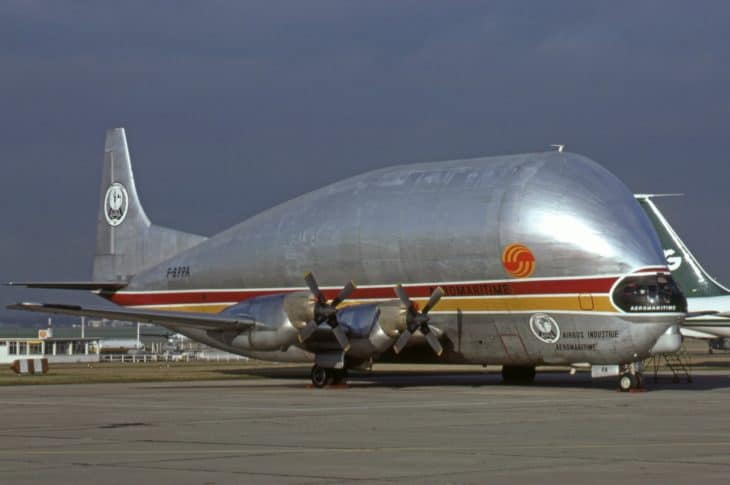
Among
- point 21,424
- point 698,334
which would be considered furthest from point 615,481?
point 698,334

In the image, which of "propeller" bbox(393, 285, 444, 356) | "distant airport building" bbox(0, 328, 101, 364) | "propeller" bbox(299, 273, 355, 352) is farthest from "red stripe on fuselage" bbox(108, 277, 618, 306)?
"distant airport building" bbox(0, 328, 101, 364)

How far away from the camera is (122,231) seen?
51250 millimetres

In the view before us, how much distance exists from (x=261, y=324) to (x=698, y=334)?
3181cm

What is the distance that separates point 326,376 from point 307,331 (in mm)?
2059

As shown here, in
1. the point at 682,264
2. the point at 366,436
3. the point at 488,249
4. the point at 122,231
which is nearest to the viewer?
the point at 366,436

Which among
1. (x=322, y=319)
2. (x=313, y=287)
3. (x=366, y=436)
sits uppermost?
(x=313, y=287)

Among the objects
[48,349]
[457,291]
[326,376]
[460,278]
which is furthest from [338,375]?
[48,349]

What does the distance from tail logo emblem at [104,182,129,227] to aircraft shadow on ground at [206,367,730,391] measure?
8430mm

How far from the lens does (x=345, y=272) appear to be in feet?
133

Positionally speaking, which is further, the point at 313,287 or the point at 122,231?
the point at 122,231

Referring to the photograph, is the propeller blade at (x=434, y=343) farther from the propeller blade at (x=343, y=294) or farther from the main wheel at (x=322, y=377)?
the main wheel at (x=322, y=377)

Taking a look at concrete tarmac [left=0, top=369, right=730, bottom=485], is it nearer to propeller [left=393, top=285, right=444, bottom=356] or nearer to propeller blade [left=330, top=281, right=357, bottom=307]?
propeller [left=393, top=285, right=444, bottom=356]

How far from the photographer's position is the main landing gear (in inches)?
1527

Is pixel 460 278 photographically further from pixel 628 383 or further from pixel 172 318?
pixel 172 318
